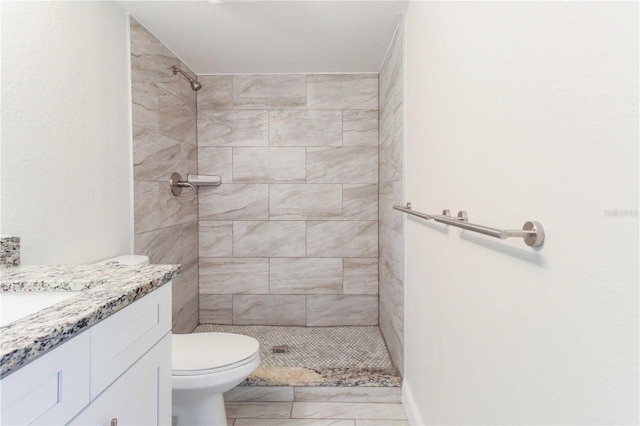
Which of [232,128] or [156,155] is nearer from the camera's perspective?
[156,155]

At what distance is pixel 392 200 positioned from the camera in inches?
90.7

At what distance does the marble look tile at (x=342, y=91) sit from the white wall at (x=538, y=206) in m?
1.54

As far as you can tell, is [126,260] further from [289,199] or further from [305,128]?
[305,128]

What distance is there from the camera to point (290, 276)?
3020 mm

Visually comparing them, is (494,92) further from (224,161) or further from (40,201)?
(224,161)

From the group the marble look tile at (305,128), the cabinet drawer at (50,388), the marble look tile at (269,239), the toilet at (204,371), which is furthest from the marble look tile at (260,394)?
the marble look tile at (305,128)

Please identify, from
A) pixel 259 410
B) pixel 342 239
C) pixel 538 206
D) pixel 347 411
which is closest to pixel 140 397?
pixel 538 206

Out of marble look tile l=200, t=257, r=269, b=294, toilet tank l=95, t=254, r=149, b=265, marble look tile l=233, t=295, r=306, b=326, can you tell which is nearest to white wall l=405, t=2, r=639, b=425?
toilet tank l=95, t=254, r=149, b=265

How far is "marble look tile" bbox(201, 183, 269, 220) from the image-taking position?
2.99 meters

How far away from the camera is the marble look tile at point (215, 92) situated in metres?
2.97

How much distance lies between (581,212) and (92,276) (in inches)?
47.6

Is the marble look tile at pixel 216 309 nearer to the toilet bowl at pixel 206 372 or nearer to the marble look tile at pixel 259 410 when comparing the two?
the marble look tile at pixel 259 410

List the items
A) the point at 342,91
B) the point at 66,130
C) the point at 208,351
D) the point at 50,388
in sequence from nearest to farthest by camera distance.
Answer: the point at 50,388 → the point at 66,130 → the point at 208,351 → the point at 342,91

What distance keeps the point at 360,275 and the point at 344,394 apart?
1065mm
